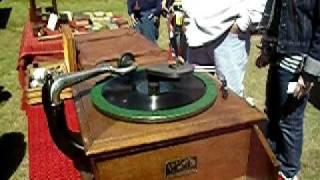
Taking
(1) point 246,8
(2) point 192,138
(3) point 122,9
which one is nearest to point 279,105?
(1) point 246,8

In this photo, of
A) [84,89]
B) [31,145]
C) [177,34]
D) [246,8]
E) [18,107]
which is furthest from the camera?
[18,107]

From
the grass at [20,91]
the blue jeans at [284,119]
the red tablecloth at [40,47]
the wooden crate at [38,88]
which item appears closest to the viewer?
the blue jeans at [284,119]

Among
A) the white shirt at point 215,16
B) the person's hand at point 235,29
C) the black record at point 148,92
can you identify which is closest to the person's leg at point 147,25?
the white shirt at point 215,16

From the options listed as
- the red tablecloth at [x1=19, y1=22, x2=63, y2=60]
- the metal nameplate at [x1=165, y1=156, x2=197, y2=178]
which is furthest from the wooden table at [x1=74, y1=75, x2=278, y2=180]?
the red tablecloth at [x1=19, y1=22, x2=63, y2=60]

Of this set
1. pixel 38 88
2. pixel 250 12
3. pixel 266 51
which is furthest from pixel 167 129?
pixel 38 88

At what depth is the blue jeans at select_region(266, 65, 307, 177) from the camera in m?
1.90

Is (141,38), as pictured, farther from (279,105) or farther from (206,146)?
(206,146)

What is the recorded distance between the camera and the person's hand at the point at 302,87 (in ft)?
5.77

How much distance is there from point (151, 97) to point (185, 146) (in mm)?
161

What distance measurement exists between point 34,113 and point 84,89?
37.7 inches

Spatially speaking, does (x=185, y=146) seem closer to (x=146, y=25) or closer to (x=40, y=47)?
(x=40, y=47)

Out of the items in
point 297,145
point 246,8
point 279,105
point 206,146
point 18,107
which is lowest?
point 18,107

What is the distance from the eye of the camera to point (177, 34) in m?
1.79

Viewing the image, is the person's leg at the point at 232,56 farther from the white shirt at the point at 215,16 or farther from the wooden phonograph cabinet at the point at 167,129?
the wooden phonograph cabinet at the point at 167,129
